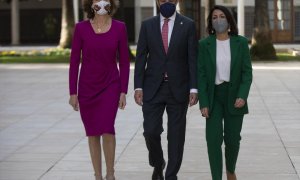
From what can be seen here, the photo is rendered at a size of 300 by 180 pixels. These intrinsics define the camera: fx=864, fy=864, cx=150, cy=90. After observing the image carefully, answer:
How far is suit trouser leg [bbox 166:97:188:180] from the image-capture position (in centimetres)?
818

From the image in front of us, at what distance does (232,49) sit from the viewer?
7859mm

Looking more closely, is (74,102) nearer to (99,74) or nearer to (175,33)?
(99,74)

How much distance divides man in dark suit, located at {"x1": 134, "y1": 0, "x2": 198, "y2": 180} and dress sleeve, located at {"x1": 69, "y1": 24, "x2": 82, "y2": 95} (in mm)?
574

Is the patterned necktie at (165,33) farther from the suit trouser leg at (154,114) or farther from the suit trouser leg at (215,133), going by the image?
the suit trouser leg at (215,133)

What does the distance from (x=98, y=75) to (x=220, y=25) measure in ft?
4.16

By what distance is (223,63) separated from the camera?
7863mm

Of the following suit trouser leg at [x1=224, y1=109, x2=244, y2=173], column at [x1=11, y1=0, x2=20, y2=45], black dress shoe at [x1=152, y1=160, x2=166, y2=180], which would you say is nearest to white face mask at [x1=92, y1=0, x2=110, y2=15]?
suit trouser leg at [x1=224, y1=109, x2=244, y2=173]

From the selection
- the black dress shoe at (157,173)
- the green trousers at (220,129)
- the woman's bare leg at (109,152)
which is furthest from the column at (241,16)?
the green trousers at (220,129)

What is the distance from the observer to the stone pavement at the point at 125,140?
930 cm

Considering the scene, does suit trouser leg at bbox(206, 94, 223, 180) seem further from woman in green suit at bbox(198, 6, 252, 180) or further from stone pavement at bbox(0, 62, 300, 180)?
stone pavement at bbox(0, 62, 300, 180)

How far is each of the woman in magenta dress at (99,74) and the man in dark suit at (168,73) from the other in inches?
8.2

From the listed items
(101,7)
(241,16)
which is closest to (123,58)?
(101,7)

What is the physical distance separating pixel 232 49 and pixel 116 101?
4.06 feet

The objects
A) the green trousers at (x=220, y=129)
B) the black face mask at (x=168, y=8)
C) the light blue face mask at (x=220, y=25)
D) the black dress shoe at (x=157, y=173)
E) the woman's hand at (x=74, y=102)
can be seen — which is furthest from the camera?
the black dress shoe at (x=157, y=173)
